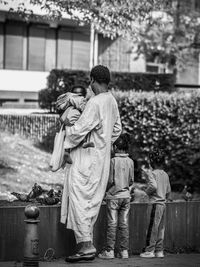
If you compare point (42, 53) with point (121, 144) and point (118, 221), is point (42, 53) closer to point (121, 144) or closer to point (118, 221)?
point (121, 144)

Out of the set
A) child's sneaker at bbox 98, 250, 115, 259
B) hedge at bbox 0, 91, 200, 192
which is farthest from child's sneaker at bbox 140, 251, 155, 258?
hedge at bbox 0, 91, 200, 192

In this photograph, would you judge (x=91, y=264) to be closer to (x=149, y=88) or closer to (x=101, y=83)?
(x=101, y=83)

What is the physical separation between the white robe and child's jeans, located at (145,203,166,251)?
119cm

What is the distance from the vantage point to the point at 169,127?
16578mm

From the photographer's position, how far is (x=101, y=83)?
9078 mm

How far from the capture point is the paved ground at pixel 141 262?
8.62m

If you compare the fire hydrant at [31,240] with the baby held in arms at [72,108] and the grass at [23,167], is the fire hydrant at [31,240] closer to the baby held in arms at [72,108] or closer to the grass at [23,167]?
the baby held in arms at [72,108]

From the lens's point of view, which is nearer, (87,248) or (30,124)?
(87,248)

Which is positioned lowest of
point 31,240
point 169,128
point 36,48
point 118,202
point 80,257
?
point 80,257

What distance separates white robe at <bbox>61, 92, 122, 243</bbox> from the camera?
28.7ft

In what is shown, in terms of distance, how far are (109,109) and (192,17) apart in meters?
19.0

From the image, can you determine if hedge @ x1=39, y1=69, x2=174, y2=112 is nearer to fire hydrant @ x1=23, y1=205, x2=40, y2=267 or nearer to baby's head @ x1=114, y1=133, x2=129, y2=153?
baby's head @ x1=114, y1=133, x2=129, y2=153

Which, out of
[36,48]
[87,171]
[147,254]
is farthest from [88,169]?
[36,48]

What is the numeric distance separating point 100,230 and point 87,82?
38.4ft
